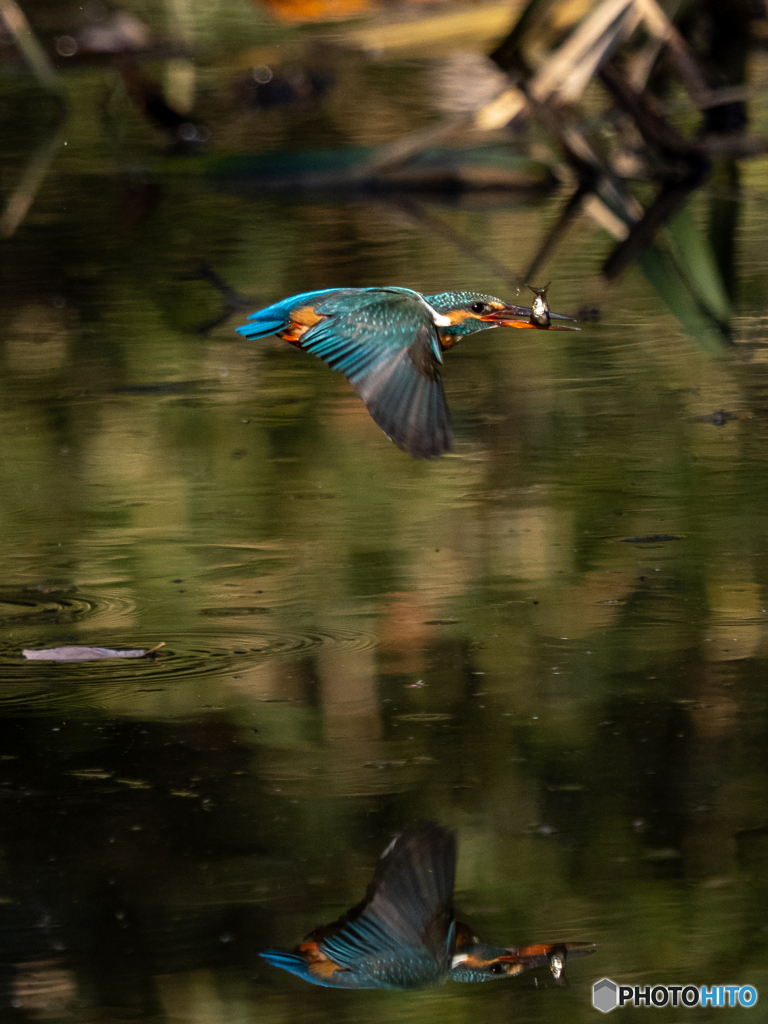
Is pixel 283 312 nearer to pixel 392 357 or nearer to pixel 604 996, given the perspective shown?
pixel 392 357

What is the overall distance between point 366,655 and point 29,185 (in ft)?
19.2

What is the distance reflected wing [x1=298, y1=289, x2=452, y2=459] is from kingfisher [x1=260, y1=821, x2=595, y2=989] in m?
0.71

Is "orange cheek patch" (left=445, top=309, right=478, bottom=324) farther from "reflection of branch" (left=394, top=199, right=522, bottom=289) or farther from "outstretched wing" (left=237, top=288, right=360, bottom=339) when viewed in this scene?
"reflection of branch" (left=394, top=199, right=522, bottom=289)

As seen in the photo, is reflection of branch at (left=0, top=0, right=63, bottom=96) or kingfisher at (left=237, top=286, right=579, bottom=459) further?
reflection of branch at (left=0, top=0, right=63, bottom=96)

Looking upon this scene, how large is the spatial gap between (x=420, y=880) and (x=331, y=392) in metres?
2.73

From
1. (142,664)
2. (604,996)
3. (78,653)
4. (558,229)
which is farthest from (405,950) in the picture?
(558,229)

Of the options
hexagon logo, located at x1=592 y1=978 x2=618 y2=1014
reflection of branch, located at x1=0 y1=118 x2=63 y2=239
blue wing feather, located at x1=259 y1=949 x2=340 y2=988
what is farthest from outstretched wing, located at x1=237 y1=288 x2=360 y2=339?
reflection of branch, located at x1=0 y1=118 x2=63 y2=239

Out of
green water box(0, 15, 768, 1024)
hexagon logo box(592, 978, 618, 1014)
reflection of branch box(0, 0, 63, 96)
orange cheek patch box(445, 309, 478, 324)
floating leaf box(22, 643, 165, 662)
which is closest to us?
hexagon logo box(592, 978, 618, 1014)

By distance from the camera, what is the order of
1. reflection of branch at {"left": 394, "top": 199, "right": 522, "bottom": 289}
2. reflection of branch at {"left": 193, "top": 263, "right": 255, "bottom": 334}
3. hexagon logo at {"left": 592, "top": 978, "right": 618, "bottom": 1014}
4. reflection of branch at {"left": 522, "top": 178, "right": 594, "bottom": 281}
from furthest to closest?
reflection of branch at {"left": 522, "top": 178, "right": 594, "bottom": 281} < reflection of branch at {"left": 394, "top": 199, "right": 522, "bottom": 289} < reflection of branch at {"left": 193, "top": 263, "right": 255, "bottom": 334} < hexagon logo at {"left": 592, "top": 978, "right": 618, "bottom": 1014}

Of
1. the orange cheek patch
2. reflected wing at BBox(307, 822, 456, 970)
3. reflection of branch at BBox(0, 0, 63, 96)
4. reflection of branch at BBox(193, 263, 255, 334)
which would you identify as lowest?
reflected wing at BBox(307, 822, 456, 970)

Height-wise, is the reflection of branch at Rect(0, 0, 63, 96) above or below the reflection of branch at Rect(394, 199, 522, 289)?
above

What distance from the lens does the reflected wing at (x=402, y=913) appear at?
249 cm

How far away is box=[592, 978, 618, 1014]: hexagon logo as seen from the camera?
2396 millimetres

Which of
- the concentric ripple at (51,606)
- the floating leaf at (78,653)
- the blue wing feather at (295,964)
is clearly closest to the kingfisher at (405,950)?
the blue wing feather at (295,964)
